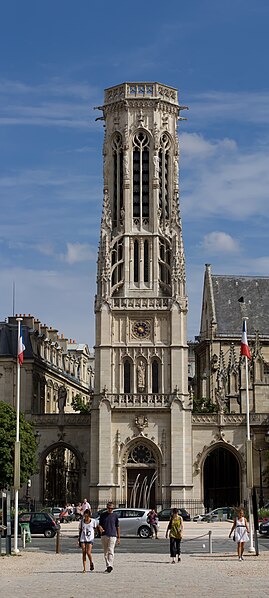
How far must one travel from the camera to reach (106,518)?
3108 centimetres

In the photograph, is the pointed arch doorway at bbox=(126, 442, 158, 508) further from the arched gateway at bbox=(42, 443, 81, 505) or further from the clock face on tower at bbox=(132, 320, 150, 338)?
the clock face on tower at bbox=(132, 320, 150, 338)

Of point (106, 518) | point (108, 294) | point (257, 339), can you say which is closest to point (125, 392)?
point (108, 294)

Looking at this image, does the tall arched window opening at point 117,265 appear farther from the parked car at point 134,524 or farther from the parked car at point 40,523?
the parked car at point 134,524

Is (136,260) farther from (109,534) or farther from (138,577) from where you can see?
(138,577)

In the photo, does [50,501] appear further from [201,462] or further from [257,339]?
[257,339]

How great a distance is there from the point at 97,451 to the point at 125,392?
16.2ft

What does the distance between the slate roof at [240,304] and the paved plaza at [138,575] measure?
213 ft

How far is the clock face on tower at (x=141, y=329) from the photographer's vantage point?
8150 centimetres

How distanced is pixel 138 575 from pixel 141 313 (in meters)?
52.4

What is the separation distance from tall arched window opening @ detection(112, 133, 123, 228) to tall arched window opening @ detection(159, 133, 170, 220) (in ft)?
10.4

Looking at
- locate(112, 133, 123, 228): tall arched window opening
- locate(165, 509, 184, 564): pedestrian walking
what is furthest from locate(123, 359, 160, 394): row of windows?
locate(165, 509, 184, 564): pedestrian walking

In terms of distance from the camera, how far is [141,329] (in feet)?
268

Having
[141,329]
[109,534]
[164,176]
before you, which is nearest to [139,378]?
[141,329]

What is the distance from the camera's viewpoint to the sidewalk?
24844 millimetres
